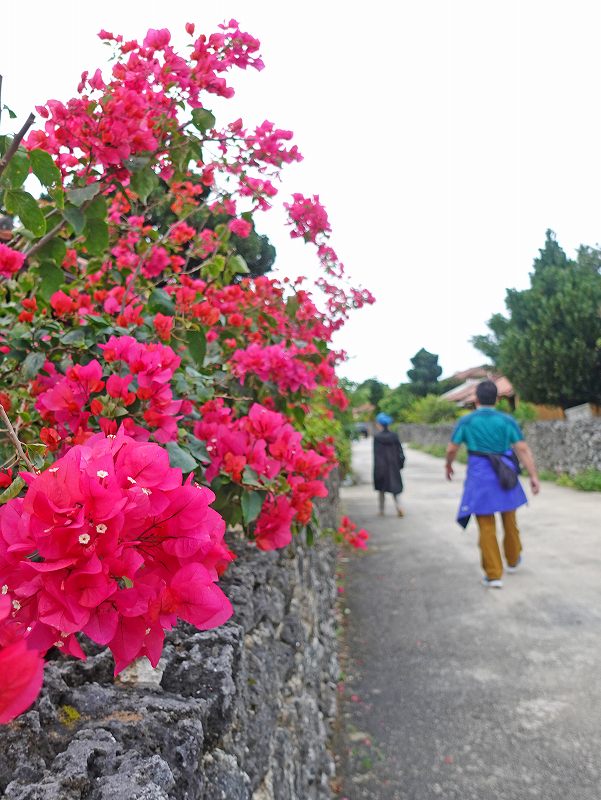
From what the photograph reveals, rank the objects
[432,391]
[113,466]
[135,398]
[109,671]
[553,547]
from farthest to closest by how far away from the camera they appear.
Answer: [432,391], [553,547], [135,398], [109,671], [113,466]

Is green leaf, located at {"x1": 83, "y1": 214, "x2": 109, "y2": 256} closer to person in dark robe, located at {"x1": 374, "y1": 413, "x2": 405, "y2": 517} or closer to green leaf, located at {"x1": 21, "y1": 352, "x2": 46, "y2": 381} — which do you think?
green leaf, located at {"x1": 21, "y1": 352, "x2": 46, "y2": 381}

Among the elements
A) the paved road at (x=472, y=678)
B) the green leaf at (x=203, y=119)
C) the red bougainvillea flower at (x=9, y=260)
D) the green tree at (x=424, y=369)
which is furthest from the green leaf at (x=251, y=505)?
the green tree at (x=424, y=369)

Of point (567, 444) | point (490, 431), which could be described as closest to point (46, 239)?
point (490, 431)

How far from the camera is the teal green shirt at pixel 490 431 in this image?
5.23 meters

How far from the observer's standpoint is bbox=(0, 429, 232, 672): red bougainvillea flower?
76cm

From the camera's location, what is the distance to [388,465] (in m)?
9.50

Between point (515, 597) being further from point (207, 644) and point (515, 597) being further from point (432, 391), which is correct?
point (432, 391)

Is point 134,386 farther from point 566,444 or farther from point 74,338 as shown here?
point 566,444

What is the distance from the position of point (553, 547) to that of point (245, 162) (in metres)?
5.37

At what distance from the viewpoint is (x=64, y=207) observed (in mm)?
1936

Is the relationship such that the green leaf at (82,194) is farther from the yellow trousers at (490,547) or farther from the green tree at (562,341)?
the green tree at (562,341)

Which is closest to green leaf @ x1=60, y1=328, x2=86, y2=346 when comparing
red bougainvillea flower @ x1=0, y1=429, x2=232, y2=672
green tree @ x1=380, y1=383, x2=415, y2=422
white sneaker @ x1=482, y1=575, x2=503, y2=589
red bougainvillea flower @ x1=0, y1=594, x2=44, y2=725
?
red bougainvillea flower @ x1=0, y1=429, x2=232, y2=672

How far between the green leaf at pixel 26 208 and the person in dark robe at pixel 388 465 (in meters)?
7.98

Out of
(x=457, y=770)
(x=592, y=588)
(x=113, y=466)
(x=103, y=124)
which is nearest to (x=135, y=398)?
(x=113, y=466)
